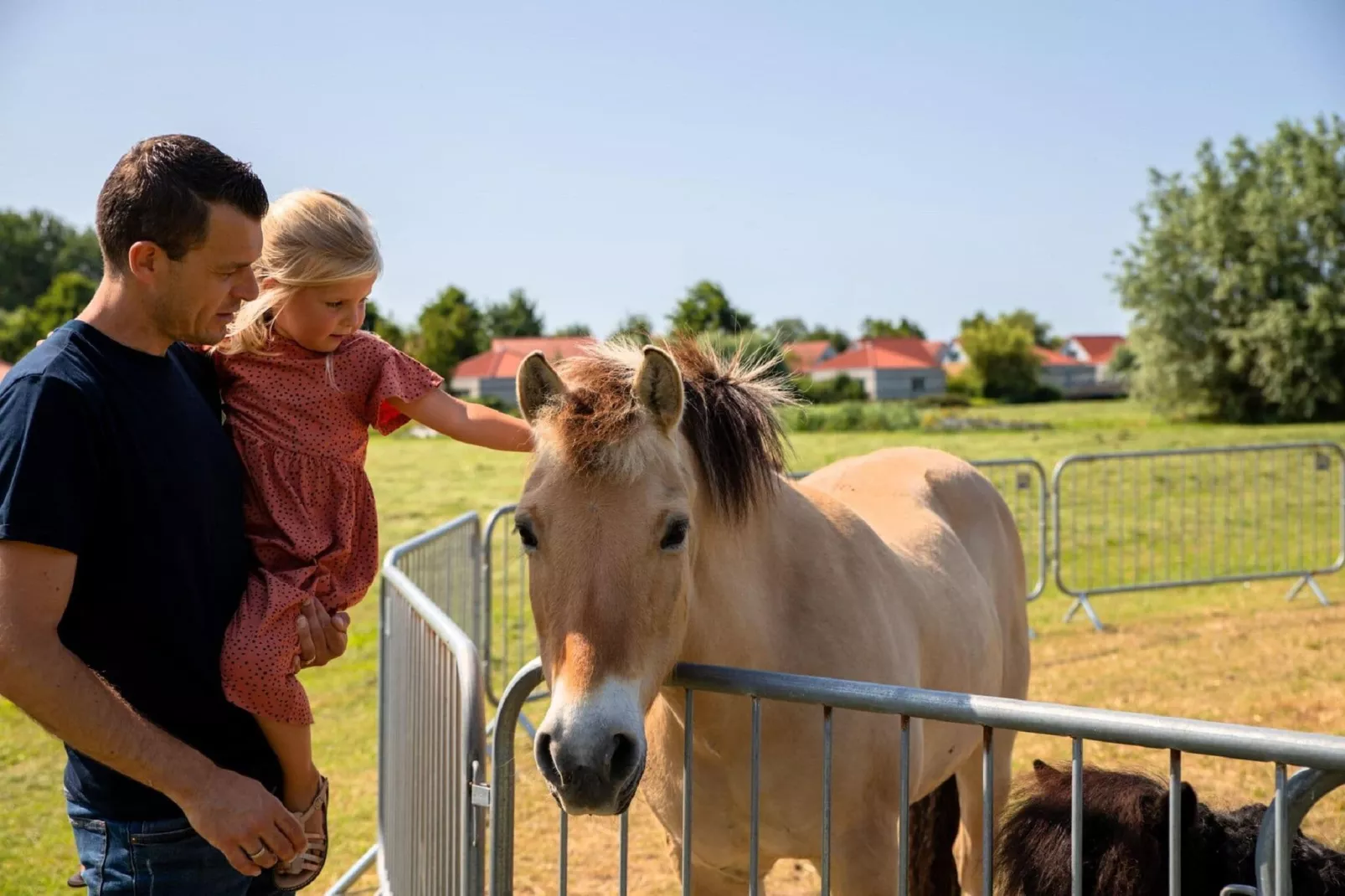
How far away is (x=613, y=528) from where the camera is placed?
2145 mm

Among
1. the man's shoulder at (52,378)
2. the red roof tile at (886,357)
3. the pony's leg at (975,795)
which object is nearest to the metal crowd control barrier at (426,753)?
the man's shoulder at (52,378)

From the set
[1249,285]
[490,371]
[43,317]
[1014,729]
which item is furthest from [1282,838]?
[43,317]

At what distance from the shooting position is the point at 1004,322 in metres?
78.6

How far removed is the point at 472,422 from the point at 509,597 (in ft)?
30.7

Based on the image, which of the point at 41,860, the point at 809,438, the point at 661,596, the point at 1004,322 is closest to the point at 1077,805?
the point at 661,596

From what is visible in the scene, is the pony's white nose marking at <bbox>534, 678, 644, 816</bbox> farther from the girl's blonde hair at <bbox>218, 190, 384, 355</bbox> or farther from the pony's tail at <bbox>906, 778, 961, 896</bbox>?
the pony's tail at <bbox>906, 778, 961, 896</bbox>

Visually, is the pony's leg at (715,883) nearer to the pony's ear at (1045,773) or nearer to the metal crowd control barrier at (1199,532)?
the pony's ear at (1045,773)

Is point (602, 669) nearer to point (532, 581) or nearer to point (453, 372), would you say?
point (532, 581)

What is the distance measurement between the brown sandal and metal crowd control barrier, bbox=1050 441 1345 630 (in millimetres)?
7818

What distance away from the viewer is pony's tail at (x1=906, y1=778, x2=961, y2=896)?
4047mm

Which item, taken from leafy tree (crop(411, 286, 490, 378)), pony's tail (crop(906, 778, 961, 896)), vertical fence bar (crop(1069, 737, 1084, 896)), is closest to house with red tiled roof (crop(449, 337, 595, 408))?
leafy tree (crop(411, 286, 490, 378))

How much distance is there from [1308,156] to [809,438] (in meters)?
21.7

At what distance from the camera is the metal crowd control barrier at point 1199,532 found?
1015 centimetres

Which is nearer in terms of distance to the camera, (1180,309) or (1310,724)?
(1310,724)
